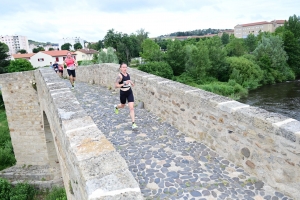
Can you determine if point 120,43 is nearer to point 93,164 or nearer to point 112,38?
point 112,38

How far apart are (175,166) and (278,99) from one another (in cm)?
→ 2235

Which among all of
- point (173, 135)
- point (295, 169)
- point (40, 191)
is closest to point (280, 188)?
point (295, 169)

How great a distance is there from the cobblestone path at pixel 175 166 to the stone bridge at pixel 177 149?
0.01 metres

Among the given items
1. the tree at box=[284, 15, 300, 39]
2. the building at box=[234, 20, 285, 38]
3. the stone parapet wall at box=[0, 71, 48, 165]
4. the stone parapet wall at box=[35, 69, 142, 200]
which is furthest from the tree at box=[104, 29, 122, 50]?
the building at box=[234, 20, 285, 38]

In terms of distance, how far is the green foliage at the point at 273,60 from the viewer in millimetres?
32250

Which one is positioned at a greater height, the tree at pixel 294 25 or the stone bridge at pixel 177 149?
the tree at pixel 294 25

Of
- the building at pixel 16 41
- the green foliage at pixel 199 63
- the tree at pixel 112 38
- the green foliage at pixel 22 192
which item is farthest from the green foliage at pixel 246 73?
the building at pixel 16 41

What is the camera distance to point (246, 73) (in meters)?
30.9

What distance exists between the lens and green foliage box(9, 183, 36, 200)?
10.4 m

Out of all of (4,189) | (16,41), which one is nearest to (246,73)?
(4,189)

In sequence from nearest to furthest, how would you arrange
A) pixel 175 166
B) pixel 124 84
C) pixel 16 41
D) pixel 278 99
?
pixel 175 166 < pixel 124 84 < pixel 278 99 < pixel 16 41

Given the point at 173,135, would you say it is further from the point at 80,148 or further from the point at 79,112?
the point at 80,148

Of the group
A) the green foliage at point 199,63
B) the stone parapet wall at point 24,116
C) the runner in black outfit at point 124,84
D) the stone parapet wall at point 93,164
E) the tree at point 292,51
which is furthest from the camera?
the tree at point 292,51

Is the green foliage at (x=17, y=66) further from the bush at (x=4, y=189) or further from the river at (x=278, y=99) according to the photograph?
the river at (x=278, y=99)
